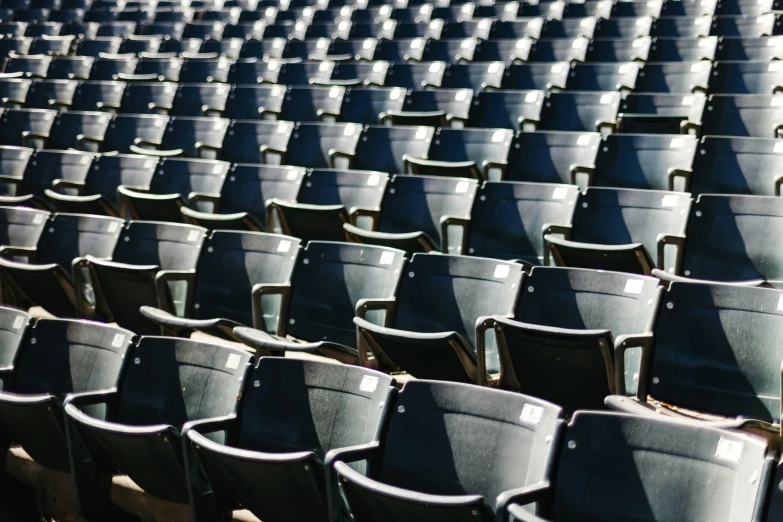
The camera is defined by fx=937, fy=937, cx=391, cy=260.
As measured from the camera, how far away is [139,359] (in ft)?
9.50

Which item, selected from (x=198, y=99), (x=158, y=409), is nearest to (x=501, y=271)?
(x=158, y=409)

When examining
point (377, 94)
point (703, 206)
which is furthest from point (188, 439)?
A: point (377, 94)

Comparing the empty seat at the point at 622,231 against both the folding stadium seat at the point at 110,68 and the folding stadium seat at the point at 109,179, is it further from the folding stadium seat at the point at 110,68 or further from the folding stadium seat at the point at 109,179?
the folding stadium seat at the point at 110,68

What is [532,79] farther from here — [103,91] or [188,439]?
[188,439]

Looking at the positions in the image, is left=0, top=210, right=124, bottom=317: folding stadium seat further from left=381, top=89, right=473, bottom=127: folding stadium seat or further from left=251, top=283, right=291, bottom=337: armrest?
left=381, top=89, right=473, bottom=127: folding stadium seat

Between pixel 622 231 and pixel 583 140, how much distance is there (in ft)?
3.11

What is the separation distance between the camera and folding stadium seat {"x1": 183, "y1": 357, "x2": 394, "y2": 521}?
227 centimetres

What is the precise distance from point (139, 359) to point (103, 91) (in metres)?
4.82

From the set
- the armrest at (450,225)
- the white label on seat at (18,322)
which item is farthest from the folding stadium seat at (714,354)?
the white label on seat at (18,322)

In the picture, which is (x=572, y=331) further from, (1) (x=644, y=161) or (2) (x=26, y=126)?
(2) (x=26, y=126)

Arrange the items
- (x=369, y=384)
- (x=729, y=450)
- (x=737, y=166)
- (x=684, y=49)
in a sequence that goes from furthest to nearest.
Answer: (x=684, y=49), (x=737, y=166), (x=369, y=384), (x=729, y=450)

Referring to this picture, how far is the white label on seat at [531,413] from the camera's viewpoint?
217 centimetres

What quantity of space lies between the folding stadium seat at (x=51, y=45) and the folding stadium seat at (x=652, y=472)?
26.9ft

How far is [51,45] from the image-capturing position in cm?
916
